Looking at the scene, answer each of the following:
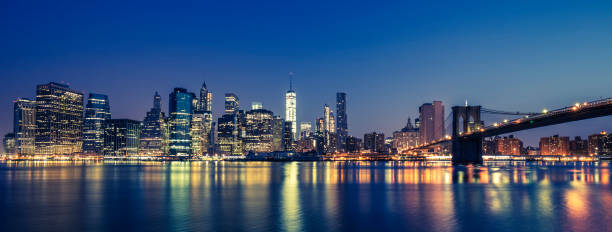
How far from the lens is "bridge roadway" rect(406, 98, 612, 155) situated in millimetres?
64875

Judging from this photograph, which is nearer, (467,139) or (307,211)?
(307,211)

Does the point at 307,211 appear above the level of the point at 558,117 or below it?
below

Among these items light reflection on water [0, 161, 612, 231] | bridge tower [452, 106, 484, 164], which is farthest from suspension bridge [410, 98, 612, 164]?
light reflection on water [0, 161, 612, 231]

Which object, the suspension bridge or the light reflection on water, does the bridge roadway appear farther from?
the light reflection on water

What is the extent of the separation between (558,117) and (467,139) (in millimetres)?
33954

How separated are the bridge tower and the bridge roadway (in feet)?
10.6

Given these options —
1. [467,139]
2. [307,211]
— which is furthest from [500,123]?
[307,211]

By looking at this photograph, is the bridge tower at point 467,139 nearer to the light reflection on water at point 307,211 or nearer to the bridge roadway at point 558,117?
the bridge roadway at point 558,117

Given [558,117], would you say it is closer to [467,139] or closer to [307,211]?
[467,139]

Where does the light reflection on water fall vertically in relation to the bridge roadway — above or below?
below

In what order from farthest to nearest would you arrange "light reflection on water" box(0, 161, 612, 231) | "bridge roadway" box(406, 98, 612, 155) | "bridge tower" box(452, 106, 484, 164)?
1. "bridge tower" box(452, 106, 484, 164)
2. "bridge roadway" box(406, 98, 612, 155)
3. "light reflection on water" box(0, 161, 612, 231)

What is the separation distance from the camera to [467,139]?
358 ft

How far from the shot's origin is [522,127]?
88125mm

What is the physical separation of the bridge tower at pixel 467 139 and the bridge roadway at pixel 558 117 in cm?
323
